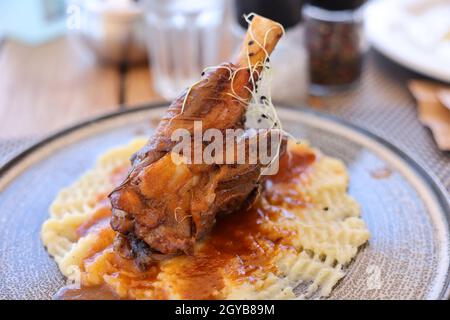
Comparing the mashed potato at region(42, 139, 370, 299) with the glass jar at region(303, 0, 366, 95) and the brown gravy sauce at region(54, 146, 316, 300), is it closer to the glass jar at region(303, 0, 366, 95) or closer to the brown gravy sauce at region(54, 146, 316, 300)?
the brown gravy sauce at region(54, 146, 316, 300)

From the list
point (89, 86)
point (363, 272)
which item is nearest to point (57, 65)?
point (89, 86)

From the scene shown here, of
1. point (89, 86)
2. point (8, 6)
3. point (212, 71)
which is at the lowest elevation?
point (89, 86)

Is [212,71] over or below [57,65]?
over

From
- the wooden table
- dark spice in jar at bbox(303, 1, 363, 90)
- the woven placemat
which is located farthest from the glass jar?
the wooden table

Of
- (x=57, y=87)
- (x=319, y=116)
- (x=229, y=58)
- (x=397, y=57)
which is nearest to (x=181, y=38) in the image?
(x=229, y=58)

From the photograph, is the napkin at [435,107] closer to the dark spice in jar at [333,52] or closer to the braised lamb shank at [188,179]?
the dark spice in jar at [333,52]

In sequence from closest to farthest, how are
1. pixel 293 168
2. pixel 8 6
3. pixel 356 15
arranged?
pixel 293 168 < pixel 356 15 < pixel 8 6
